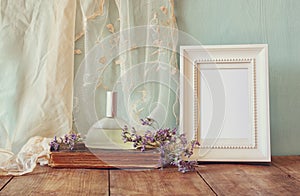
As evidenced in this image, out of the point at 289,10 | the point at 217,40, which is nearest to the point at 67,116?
the point at 217,40

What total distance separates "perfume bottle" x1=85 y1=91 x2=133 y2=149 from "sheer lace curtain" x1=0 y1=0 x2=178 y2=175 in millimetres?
96

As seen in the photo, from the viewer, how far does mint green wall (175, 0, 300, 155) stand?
1.12 meters

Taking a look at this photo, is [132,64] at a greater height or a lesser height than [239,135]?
greater

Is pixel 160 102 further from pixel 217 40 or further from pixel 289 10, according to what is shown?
pixel 289 10

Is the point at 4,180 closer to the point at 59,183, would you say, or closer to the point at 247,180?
the point at 59,183

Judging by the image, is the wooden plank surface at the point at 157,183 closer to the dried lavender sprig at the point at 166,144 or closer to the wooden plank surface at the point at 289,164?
the dried lavender sprig at the point at 166,144

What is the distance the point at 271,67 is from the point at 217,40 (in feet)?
0.62

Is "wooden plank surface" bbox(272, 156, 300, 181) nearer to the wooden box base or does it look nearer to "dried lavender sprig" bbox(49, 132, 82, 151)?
the wooden box base

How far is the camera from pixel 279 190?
28.4 inches

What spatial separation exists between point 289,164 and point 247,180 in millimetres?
252

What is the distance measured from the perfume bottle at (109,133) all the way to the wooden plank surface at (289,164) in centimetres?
40

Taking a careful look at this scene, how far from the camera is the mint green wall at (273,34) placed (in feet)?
3.68

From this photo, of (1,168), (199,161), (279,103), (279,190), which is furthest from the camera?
(279,103)

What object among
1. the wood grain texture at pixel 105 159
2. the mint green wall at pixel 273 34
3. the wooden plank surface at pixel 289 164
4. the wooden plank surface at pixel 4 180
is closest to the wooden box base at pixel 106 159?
the wood grain texture at pixel 105 159
